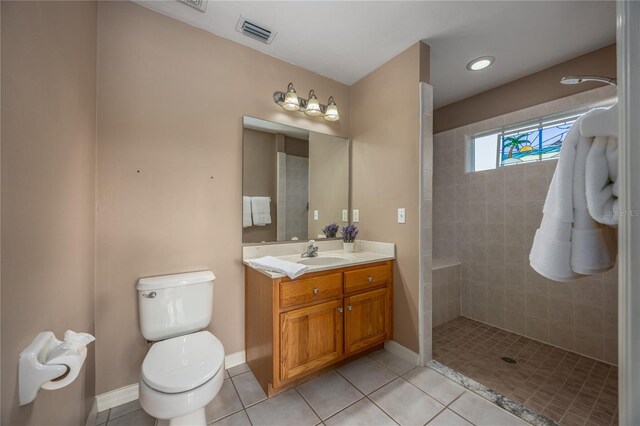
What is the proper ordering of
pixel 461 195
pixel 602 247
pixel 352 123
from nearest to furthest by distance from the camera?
pixel 602 247, pixel 352 123, pixel 461 195

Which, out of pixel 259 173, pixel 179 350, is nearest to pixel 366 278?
pixel 259 173

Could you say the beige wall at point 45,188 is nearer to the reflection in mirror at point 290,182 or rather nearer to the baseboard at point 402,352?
the reflection in mirror at point 290,182

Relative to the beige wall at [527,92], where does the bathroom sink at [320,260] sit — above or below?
below

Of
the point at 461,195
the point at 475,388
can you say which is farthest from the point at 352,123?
the point at 475,388

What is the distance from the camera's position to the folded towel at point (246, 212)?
6.53ft

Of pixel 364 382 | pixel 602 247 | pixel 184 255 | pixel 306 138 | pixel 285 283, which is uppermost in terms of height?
pixel 306 138

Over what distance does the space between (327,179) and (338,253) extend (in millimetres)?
736

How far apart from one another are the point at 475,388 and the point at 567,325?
122 centimetres

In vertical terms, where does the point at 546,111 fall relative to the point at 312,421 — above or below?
above

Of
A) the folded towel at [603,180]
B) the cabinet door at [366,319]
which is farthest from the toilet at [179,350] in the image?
the folded towel at [603,180]

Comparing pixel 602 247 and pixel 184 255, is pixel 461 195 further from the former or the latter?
pixel 184 255

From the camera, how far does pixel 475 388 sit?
1.69 meters

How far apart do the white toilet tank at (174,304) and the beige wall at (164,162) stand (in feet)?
0.47

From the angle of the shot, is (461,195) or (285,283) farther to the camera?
(461,195)
